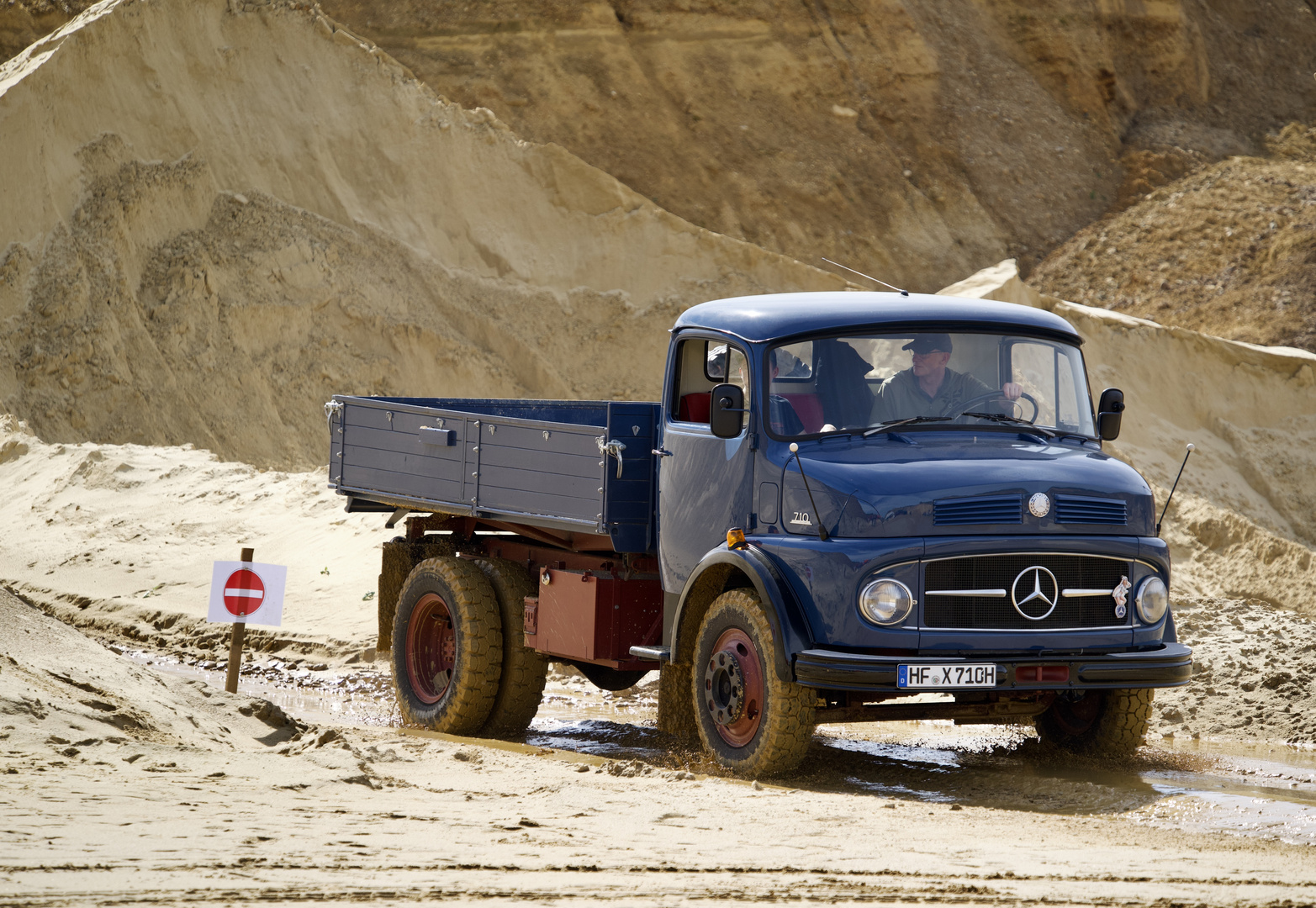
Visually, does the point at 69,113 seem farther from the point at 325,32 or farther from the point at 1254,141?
the point at 1254,141

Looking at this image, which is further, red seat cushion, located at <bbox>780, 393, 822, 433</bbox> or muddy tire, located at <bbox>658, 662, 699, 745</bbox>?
muddy tire, located at <bbox>658, 662, 699, 745</bbox>

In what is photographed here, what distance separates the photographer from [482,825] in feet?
21.1

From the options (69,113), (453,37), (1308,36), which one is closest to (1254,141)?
(1308,36)

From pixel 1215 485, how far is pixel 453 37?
21.5 meters

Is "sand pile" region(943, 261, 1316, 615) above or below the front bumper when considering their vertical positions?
above

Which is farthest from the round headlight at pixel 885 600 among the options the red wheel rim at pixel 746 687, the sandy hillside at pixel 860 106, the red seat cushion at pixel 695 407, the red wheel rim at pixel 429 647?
the sandy hillside at pixel 860 106

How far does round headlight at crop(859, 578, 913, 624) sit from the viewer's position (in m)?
7.40

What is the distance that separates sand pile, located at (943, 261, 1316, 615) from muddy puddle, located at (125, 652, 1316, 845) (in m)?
13.9

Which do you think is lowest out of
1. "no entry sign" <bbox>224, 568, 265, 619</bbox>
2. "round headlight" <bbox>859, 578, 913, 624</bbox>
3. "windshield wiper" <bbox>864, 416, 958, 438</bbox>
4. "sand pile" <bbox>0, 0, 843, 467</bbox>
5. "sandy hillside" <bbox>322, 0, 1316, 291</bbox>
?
"no entry sign" <bbox>224, 568, 265, 619</bbox>

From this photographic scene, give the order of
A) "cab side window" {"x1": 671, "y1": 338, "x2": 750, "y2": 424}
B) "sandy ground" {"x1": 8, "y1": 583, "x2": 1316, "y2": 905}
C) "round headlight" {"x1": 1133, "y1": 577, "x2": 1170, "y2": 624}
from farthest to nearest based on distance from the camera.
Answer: "cab side window" {"x1": 671, "y1": 338, "x2": 750, "y2": 424}
"round headlight" {"x1": 1133, "y1": 577, "x2": 1170, "y2": 624}
"sandy ground" {"x1": 8, "y1": 583, "x2": 1316, "y2": 905}

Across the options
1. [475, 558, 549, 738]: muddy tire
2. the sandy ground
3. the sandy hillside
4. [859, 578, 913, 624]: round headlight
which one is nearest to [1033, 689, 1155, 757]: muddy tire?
the sandy ground

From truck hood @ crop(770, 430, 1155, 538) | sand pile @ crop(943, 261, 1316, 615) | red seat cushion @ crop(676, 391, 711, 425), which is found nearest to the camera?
truck hood @ crop(770, 430, 1155, 538)

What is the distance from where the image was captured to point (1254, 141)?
38.0 metres

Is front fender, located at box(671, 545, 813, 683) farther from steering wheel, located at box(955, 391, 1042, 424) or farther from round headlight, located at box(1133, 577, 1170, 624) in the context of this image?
round headlight, located at box(1133, 577, 1170, 624)
